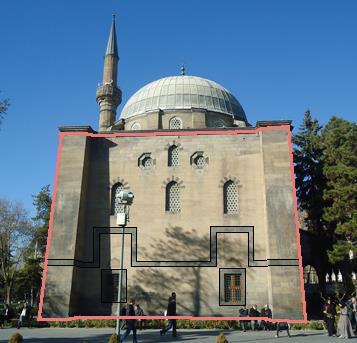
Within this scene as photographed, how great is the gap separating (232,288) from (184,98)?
14.0m

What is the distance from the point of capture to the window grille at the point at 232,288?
20.2 meters

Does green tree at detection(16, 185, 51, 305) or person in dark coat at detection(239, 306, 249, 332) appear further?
green tree at detection(16, 185, 51, 305)

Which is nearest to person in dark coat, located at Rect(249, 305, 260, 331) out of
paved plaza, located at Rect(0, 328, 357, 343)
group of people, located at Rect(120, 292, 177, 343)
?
paved plaza, located at Rect(0, 328, 357, 343)

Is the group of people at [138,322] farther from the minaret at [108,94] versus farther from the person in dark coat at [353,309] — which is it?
the minaret at [108,94]

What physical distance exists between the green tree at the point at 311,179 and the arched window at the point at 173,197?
26.6ft

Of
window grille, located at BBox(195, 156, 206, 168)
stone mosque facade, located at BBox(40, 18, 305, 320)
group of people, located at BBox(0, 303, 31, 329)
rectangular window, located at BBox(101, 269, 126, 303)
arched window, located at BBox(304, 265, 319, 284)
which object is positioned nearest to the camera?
group of people, located at BBox(0, 303, 31, 329)

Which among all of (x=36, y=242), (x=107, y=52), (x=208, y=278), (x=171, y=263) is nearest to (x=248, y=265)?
(x=208, y=278)

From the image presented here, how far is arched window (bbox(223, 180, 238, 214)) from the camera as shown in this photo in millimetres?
21391

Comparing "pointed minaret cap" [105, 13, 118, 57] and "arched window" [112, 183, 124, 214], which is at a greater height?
"pointed minaret cap" [105, 13, 118, 57]

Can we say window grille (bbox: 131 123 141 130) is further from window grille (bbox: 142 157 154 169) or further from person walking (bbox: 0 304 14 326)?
person walking (bbox: 0 304 14 326)

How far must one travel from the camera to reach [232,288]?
2038 centimetres

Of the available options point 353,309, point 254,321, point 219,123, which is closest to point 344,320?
point 353,309

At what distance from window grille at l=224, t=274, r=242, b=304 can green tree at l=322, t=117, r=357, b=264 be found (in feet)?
15.5

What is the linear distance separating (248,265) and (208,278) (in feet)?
6.40
